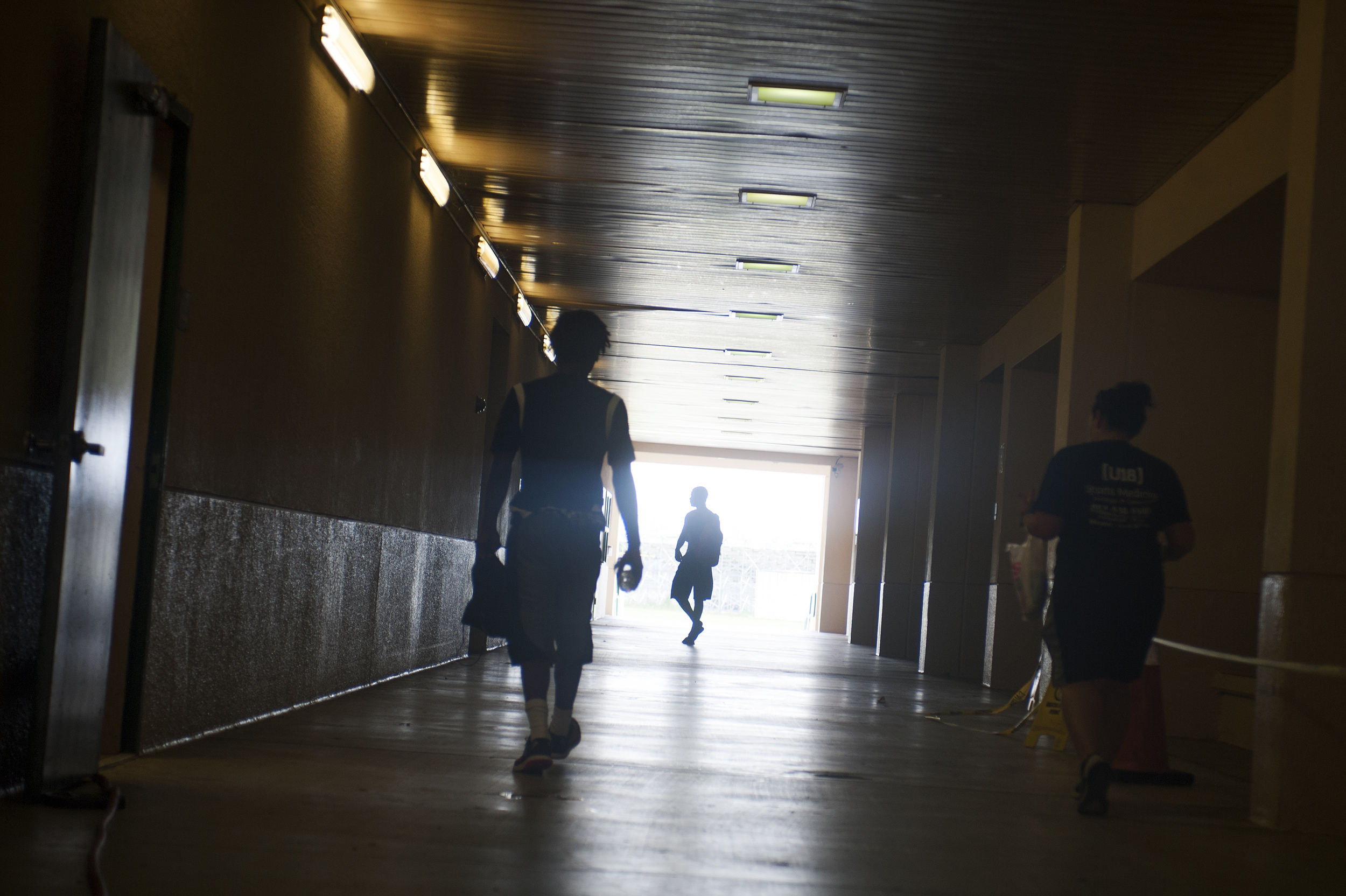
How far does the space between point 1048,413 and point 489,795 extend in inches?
309

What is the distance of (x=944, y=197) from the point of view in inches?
307

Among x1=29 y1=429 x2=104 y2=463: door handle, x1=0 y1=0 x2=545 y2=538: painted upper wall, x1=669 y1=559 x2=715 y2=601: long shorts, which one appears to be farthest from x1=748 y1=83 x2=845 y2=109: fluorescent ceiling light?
x1=669 y1=559 x2=715 y2=601: long shorts

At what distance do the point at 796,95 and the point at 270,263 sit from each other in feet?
9.23

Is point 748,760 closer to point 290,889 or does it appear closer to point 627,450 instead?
point 627,450

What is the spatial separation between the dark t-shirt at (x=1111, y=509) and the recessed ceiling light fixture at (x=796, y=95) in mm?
2661

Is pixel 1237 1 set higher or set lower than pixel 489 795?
higher

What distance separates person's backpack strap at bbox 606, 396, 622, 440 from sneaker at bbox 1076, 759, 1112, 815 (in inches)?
76.1

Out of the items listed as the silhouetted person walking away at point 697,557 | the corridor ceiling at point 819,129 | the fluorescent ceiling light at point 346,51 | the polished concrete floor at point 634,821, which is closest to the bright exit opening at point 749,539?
the silhouetted person walking away at point 697,557

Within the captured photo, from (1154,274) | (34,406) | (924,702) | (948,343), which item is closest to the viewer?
(34,406)

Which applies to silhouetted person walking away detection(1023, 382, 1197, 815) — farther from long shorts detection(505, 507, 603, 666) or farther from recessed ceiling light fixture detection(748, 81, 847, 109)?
recessed ceiling light fixture detection(748, 81, 847, 109)

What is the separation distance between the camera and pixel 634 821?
3.35 meters

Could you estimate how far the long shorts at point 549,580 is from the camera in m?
4.04

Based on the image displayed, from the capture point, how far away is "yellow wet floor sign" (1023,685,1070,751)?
591 centimetres

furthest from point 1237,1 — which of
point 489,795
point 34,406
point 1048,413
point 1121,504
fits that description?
point 1048,413
